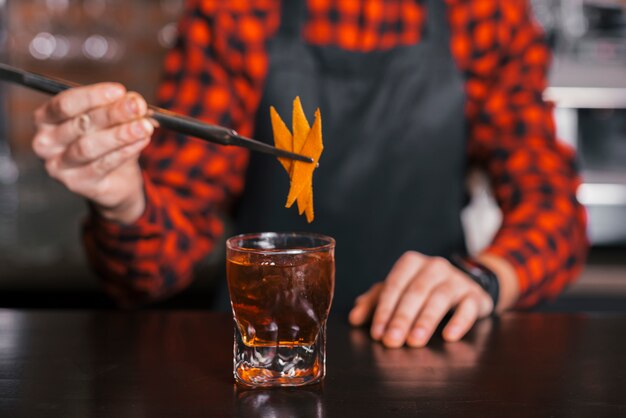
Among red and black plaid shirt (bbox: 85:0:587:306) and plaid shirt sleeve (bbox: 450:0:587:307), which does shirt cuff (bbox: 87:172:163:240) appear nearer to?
red and black plaid shirt (bbox: 85:0:587:306)

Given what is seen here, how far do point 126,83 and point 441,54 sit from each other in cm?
175

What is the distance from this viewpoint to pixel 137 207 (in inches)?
50.3

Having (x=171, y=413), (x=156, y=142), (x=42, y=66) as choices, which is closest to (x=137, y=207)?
(x=156, y=142)

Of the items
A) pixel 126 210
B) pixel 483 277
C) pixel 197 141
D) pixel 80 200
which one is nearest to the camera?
pixel 483 277

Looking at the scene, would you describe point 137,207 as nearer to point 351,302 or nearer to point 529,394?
point 351,302

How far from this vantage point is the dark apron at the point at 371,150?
1.56 m

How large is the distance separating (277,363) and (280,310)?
0.06 metres

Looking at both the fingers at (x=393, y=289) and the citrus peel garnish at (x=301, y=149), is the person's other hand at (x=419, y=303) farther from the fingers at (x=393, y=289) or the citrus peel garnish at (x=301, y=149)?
the citrus peel garnish at (x=301, y=149)

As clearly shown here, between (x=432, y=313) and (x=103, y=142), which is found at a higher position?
(x=103, y=142)

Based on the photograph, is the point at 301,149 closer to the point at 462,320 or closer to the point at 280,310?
the point at 280,310

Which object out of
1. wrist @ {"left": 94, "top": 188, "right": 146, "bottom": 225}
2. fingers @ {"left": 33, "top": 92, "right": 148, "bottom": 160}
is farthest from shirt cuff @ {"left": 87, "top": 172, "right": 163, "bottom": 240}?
fingers @ {"left": 33, "top": 92, "right": 148, "bottom": 160}

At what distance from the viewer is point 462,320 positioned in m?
1.00

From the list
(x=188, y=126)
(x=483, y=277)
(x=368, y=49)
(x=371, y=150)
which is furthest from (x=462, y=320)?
(x=368, y=49)

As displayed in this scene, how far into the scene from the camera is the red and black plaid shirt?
1.46 metres
